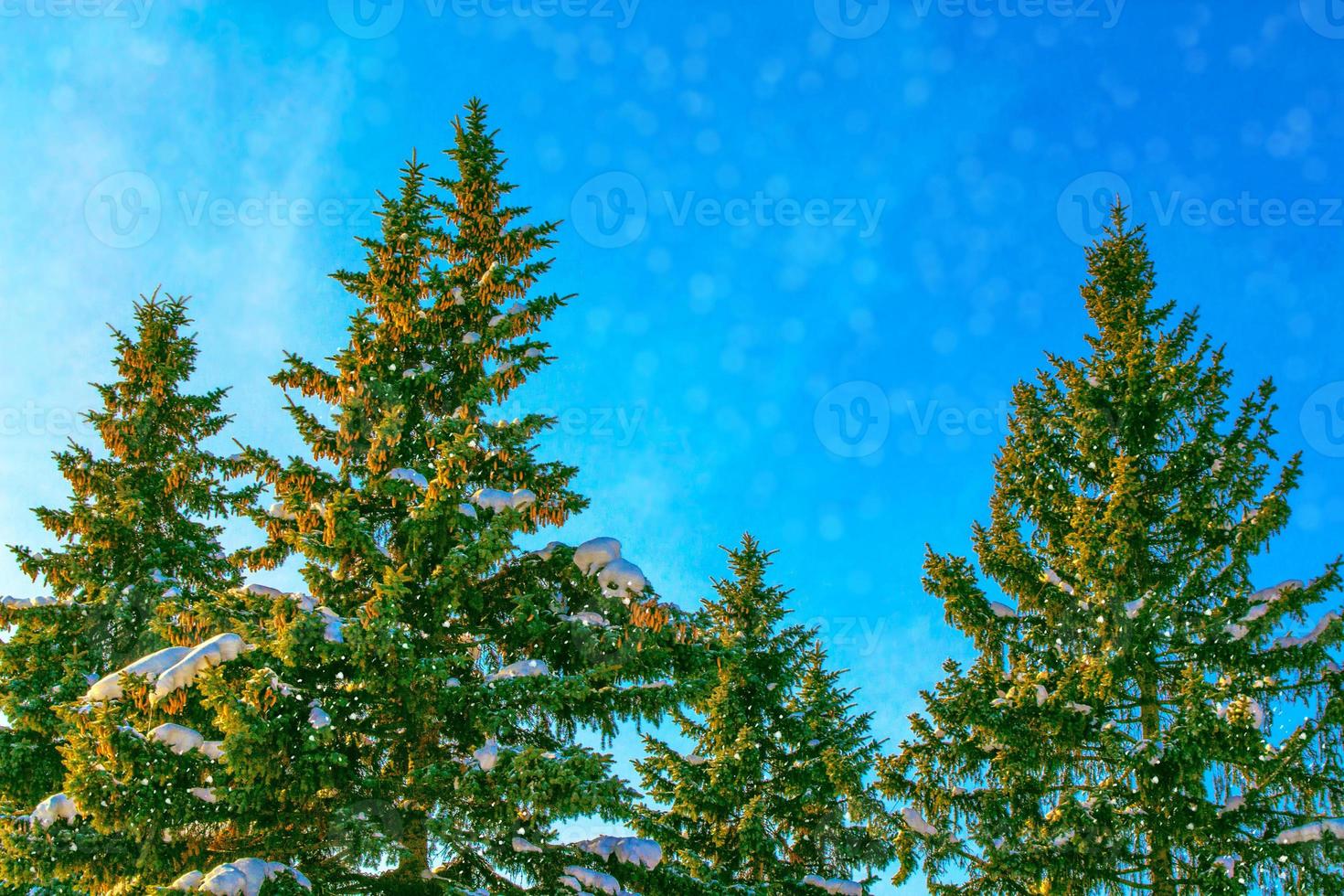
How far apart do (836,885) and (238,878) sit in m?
11.3

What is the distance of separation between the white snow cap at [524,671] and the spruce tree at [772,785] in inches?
239

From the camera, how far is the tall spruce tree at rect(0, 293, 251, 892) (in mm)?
12641

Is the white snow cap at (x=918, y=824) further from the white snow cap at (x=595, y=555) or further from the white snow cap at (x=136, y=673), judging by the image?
the white snow cap at (x=136, y=673)

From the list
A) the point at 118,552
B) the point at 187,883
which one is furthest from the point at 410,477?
the point at 118,552

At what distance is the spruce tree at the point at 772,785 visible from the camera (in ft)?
52.2

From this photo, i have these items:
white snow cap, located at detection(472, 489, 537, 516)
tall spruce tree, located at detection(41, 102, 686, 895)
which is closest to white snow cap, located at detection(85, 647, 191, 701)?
tall spruce tree, located at detection(41, 102, 686, 895)

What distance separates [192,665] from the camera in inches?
337

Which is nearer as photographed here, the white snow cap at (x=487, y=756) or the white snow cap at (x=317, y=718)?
the white snow cap at (x=317, y=718)

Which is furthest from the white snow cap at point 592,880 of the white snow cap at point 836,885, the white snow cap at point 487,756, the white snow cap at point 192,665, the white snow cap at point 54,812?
the white snow cap at point 836,885

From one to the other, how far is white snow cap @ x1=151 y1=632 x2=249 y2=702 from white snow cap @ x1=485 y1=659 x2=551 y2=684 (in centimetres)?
267

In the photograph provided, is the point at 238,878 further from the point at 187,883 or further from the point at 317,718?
the point at 317,718

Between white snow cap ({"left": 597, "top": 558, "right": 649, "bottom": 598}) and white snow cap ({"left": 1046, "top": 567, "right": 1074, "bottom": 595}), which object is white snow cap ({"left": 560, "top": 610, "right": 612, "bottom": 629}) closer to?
white snow cap ({"left": 597, "top": 558, "right": 649, "bottom": 598})

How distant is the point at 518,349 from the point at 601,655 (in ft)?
13.8

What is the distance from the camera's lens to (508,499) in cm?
1002
